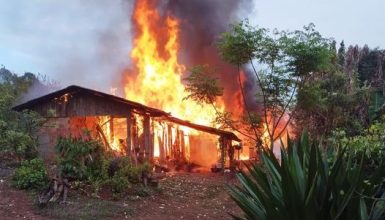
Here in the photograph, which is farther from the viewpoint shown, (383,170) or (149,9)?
(149,9)

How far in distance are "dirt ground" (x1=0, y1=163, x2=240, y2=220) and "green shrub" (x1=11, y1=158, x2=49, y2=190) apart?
272mm

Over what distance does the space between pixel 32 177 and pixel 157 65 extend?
15.9 m

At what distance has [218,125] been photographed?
71.2ft

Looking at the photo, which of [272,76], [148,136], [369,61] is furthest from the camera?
[369,61]

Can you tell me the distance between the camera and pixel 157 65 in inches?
1097

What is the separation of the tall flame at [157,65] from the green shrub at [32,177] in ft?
43.4

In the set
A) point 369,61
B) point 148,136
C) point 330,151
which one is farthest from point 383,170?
point 369,61

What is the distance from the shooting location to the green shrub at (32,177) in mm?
12656

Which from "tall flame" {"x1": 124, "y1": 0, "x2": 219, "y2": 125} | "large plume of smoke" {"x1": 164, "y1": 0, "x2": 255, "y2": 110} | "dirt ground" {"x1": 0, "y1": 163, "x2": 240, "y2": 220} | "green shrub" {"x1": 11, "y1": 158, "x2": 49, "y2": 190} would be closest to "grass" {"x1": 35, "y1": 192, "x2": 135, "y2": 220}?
"dirt ground" {"x1": 0, "y1": 163, "x2": 240, "y2": 220}

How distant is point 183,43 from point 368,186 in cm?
2476

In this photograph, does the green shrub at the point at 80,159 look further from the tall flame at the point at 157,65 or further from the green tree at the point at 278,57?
the tall flame at the point at 157,65

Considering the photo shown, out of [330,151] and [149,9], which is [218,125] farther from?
[330,151]

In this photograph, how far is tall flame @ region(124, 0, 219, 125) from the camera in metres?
26.7

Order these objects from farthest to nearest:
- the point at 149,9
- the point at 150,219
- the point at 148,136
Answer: the point at 149,9 < the point at 148,136 < the point at 150,219
